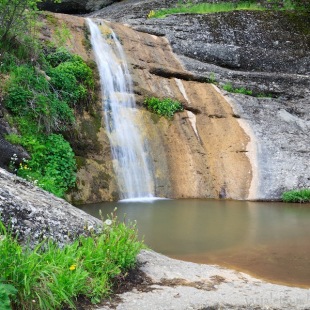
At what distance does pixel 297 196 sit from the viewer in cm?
1353

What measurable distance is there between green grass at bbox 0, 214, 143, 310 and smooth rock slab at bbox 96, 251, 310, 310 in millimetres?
295

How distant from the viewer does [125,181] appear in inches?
523

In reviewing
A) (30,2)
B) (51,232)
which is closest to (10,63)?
(30,2)

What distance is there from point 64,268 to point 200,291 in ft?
5.19

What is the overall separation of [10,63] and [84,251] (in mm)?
8564

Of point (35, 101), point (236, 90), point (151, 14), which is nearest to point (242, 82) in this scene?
point (236, 90)

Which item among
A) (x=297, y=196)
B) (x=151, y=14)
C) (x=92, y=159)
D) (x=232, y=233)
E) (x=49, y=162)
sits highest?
(x=151, y=14)

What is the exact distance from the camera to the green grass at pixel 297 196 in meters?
13.5

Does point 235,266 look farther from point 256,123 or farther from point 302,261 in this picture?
point 256,123

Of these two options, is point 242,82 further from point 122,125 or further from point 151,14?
point 151,14

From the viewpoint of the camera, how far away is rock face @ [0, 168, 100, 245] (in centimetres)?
532

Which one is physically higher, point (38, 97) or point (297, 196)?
point (38, 97)

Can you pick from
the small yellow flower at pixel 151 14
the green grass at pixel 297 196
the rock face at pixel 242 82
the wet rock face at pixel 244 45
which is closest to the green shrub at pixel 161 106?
the rock face at pixel 242 82

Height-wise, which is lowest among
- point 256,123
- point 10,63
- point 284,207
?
point 284,207
